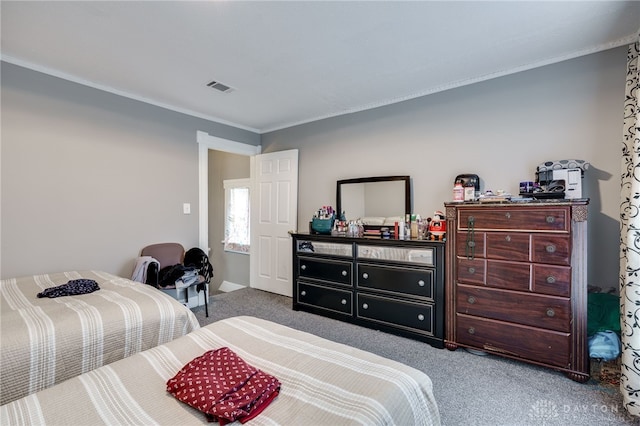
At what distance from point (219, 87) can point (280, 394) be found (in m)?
3.00

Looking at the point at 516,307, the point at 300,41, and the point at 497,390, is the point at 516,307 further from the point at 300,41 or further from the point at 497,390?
the point at 300,41

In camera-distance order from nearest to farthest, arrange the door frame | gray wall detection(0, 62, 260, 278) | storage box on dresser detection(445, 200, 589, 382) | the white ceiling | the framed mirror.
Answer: the white ceiling, storage box on dresser detection(445, 200, 589, 382), gray wall detection(0, 62, 260, 278), the framed mirror, the door frame

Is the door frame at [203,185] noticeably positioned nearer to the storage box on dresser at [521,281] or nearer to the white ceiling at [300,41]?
the white ceiling at [300,41]

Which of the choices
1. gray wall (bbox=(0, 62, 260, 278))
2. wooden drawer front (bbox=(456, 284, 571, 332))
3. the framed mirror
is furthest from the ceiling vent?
wooden drawer front (bbox=(456, 284, 571, 332))

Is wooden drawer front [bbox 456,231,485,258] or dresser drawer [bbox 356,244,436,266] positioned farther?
dresser drawer [bbox 356,244,436,266]

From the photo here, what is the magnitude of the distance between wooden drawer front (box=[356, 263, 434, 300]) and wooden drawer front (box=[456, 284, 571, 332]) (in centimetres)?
28

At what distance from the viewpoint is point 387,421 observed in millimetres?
913

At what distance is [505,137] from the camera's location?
2.84m

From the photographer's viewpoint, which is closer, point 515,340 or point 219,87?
point 515,340

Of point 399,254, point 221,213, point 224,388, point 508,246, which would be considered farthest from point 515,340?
point 221,213

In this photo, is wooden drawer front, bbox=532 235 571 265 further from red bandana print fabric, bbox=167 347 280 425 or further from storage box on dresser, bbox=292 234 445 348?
red bandana print fabric, bbox=167 347 280 425

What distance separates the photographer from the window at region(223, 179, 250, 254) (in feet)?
16.9

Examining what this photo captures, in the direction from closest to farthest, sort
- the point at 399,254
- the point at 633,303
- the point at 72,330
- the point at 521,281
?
the point at 72,330 < the point at 633,303 < the point at 521,281 < the point at 399,254

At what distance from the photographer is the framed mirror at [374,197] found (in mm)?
3420
